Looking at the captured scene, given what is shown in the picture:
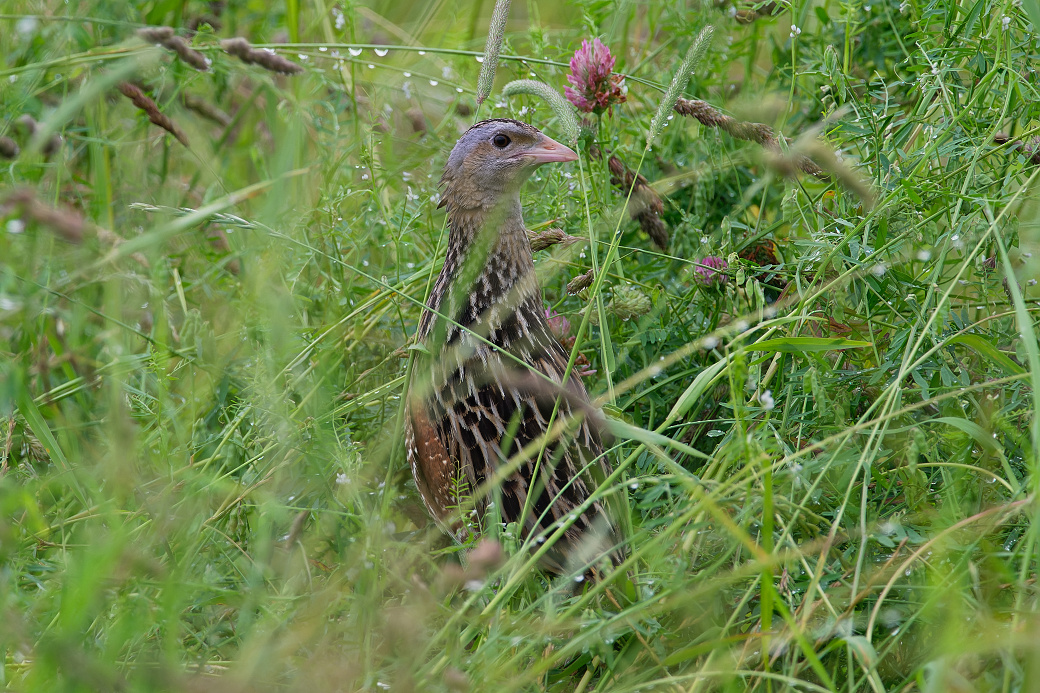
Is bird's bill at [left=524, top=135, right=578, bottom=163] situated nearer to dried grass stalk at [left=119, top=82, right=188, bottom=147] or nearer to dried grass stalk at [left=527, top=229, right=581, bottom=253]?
dried grass stalk at [left=527, top=229, right=581, bottom=253]

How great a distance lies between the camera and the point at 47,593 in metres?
2.12

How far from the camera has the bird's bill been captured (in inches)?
119

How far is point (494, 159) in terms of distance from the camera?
10.2 ft

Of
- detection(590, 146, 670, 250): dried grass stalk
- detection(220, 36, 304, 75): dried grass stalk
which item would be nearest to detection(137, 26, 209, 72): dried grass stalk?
detection(220, 36, 304, 75): dried grass stalk

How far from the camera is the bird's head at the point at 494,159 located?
10.2 ft

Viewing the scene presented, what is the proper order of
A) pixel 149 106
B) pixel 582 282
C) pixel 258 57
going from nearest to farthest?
pixel 582 282 < pixel 258 57 < pixel 149 106

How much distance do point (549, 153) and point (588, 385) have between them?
2.64ft

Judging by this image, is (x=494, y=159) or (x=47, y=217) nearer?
(x=47, y=217)

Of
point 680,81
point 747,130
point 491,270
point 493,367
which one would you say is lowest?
point 493,367

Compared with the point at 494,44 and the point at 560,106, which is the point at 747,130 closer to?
the point at 560,106

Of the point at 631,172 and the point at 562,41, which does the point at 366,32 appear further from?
the point at 631,172

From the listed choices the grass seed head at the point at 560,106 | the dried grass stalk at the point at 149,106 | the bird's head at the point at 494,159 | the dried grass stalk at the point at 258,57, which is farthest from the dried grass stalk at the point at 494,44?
the dried grass stalk at the point at 149,106

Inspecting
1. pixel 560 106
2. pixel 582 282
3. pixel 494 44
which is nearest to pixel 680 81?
pixel 560 106

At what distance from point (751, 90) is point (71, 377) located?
2824 millimetres
